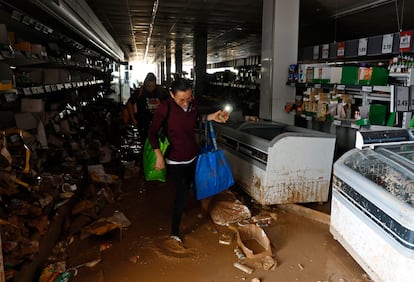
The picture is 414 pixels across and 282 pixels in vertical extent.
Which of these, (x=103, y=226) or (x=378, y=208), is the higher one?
(x=378, y=208)

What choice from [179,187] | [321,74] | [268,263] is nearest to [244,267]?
[268,263]

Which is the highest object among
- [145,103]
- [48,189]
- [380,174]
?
[145,103]

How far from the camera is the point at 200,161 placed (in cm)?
306

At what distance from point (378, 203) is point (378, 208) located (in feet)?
0.10

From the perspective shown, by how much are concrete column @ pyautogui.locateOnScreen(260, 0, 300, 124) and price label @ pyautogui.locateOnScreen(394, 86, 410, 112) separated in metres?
2.29

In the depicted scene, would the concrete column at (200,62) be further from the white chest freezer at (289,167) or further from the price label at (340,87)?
the white chest freezer at (289,167)

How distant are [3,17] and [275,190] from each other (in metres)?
3.27

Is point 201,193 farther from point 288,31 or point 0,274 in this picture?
point 288,31

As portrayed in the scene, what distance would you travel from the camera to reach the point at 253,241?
305cm

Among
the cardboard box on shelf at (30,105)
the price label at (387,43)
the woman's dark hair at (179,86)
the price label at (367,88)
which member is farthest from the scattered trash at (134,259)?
the price label at (387,43)

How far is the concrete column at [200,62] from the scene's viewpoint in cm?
1226

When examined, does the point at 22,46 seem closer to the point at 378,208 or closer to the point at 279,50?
the point at 378,208

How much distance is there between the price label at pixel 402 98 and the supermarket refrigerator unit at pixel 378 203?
0.71 metres

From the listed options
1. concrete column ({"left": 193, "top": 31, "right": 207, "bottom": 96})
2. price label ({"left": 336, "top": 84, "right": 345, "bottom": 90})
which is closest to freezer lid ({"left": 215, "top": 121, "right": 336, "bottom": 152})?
price label ({"left": 336, "top": 84, "right": 345, "bottom": 90})
